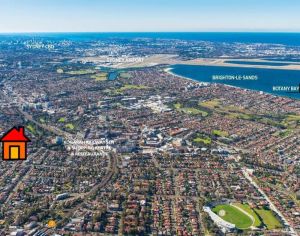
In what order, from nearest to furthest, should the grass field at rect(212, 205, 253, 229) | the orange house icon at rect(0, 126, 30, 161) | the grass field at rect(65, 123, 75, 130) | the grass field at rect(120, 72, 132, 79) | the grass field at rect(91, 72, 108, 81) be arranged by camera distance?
the orange house icon at rect(0, 126, 30, 161) < the grass field at rect(212, 205, 253, 229) < the grass field at rect(65, 123, 75, 130) < the grass field at rect(91, 72, 108, 81) < the grass field at rect(120, 72, 132, 79)

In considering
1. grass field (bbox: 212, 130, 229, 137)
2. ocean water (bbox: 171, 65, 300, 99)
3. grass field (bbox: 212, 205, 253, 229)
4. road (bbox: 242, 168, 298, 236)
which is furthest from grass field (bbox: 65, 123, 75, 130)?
ocean water (bbox: 171, 65, 300, 99)

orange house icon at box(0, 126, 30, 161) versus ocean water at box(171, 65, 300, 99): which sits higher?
orange house icon at box(0, 126, 30, 161)

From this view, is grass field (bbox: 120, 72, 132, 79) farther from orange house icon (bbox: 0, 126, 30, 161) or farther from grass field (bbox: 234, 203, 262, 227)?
orange house icon (bbox: 0, 126, 30, 161)

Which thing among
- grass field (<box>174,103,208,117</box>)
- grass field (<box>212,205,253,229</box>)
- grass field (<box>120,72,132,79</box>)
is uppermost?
grass field (<box>120,72,132,79</box>)

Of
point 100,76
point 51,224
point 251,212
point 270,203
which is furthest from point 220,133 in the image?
point 100,76

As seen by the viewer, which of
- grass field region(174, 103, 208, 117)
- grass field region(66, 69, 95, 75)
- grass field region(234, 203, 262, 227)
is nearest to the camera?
grass field region(234, 203, 262, 227)

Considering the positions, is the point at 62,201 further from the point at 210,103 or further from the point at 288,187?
the point at 210,103
